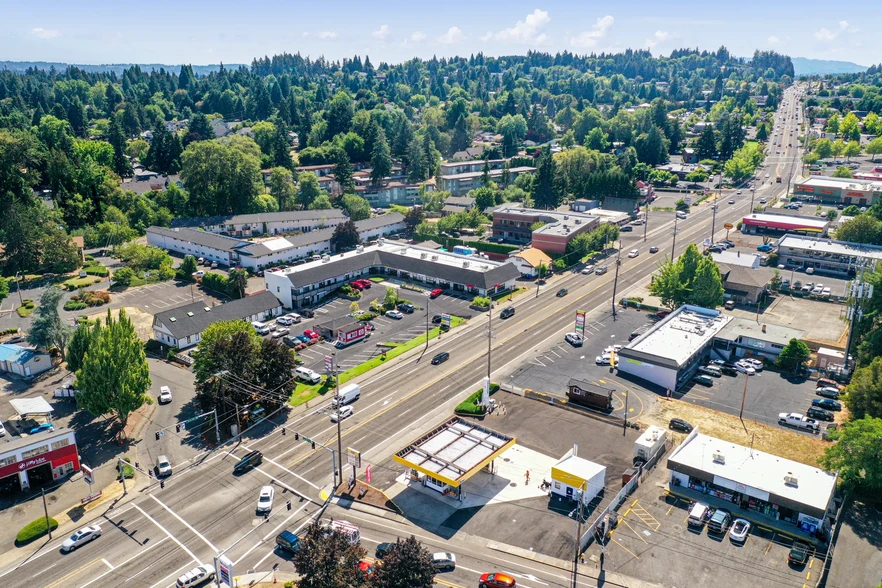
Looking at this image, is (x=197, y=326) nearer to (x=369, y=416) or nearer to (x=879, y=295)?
(x=369, y=416)

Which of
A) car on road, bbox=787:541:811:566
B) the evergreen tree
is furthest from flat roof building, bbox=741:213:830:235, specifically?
car on road, bbox=787:541:811:566

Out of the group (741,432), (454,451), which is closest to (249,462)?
(454,451)

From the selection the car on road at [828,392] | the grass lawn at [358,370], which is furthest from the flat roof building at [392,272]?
the car on road at [828,392]

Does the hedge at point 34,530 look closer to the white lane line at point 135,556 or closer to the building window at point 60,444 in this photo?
the building window at point 60,444

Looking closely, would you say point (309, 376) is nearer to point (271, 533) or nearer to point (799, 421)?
point (271, 533)

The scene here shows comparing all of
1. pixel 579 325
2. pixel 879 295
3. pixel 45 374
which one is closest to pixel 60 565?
pixel 45 374
